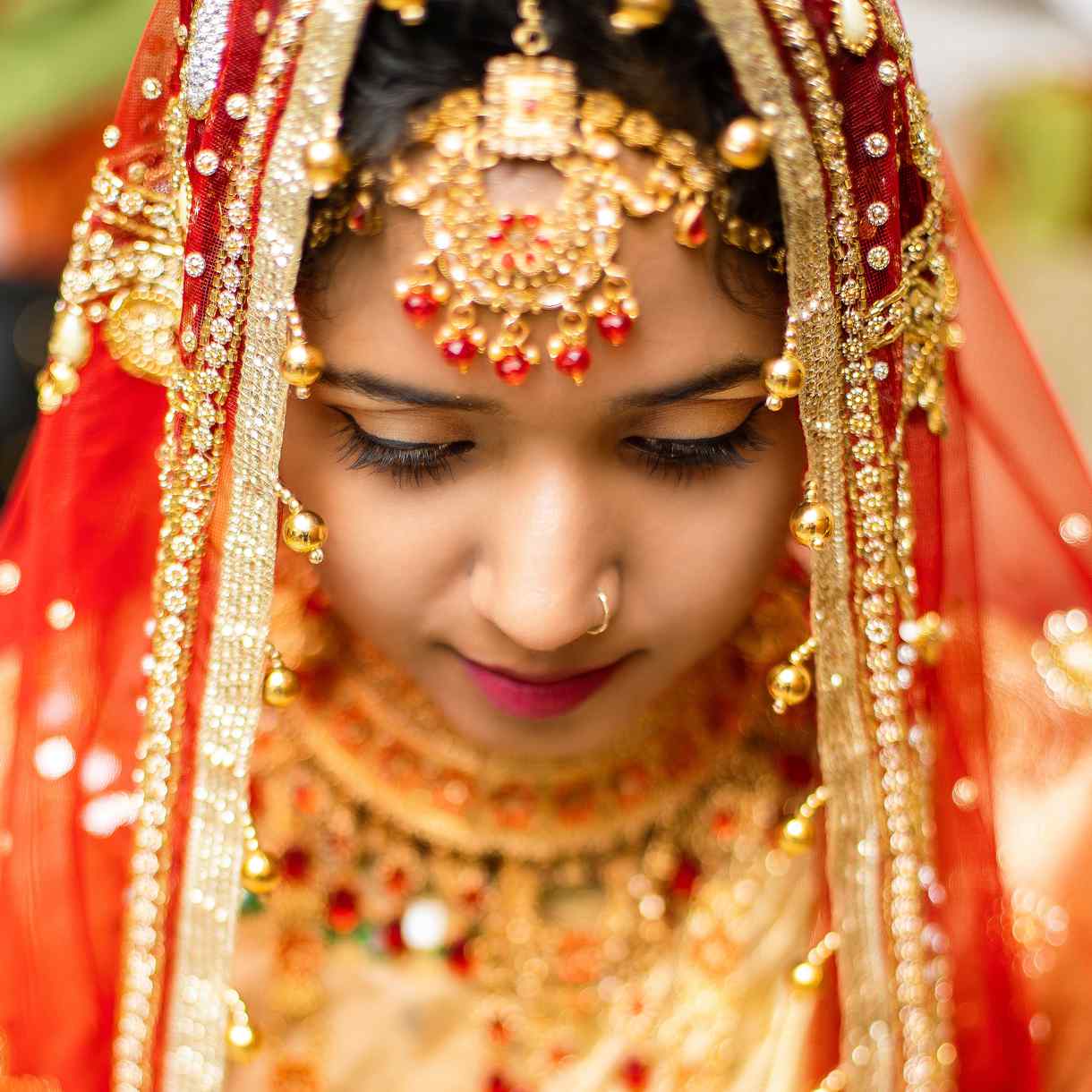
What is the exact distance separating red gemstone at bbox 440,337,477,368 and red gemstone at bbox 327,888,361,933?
22.4 inches

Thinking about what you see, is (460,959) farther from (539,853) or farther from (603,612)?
(603,612)

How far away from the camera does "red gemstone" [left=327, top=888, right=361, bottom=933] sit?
104 cm

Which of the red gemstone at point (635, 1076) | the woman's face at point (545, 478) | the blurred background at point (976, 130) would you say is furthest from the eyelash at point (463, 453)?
the blurred background at point (976, 130)

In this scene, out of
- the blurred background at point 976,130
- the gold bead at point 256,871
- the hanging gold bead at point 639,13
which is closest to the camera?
the hanging gold bead at point 639,13

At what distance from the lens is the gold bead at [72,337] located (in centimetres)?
82

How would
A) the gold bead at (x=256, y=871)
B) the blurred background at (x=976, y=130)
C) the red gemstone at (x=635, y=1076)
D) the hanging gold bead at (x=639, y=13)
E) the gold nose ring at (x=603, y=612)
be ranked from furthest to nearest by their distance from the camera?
1. the blurred background at (x=976, y=130)
2. the red gemstone at (x=635, y=1076)
3. the gold bead at (x=256, y=871)
4. the gold nose ring at (x=603, y=612)
5. the hanging gold bead at (x=639, y=13)

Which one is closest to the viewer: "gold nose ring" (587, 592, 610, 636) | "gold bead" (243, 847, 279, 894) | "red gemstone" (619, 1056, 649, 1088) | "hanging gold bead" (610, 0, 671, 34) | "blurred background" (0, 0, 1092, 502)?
"hanging gold bead" (610, 0, 671, 34)

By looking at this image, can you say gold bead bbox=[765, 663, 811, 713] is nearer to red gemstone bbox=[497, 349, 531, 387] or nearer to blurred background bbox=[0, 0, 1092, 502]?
red gemstone bbox=[497, 349, 531, 387]

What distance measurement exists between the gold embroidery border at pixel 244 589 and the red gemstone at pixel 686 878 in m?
0.40

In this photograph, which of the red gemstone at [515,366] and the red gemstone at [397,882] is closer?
the red gemstone at [515,366]

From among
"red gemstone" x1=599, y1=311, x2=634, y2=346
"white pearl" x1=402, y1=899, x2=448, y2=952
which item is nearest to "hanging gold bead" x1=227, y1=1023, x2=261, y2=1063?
"white pearl" x1=402, y1=899, x2=448, y2=952

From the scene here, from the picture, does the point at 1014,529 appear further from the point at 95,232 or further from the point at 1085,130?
the point at 1085,130

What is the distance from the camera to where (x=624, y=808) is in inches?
41.4

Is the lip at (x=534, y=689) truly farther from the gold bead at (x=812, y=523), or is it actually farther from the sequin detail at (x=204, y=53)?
the sequin detail at (x=204, y=53)
